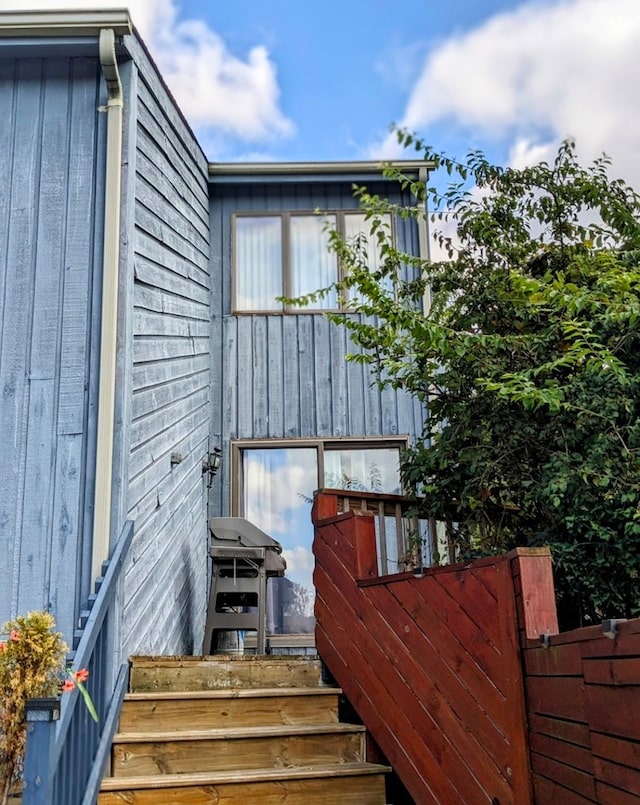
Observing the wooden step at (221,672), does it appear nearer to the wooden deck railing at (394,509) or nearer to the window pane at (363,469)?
the wooden deck railing at (394,509)

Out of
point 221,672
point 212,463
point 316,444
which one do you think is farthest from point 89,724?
point 316,444

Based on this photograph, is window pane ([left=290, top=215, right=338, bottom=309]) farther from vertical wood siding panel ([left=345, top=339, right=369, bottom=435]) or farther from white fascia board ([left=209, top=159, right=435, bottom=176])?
vertical wood siding panel ([left=345, top=339, right=369, bottom=435])

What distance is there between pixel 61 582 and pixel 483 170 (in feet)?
10.2

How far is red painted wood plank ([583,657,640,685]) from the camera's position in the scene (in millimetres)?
1793

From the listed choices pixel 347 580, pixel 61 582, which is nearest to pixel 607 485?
pixel 347 580

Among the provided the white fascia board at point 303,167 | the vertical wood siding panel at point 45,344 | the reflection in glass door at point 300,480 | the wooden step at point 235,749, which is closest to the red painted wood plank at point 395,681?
the wooden step at point 235,749

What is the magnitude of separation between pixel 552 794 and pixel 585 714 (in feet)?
1.12

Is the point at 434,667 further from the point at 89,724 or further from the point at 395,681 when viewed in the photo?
the point at 89,724

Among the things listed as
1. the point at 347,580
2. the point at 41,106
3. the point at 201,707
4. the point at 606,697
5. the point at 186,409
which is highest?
the point at 41,106

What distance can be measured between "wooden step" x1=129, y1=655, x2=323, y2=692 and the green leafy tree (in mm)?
1046

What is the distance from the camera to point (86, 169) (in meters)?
3.91

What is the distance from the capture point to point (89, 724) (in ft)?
9.41

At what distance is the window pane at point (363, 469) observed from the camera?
6.25 meters

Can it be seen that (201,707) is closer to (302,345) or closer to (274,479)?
(274,479)
